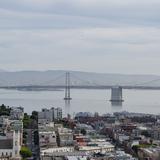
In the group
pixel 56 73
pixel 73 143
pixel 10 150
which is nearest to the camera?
pixel 10 150

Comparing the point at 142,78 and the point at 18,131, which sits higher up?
the point at 142,78

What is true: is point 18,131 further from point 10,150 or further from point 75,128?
point 75,128

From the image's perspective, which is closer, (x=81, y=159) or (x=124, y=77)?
(x=81, y=159)

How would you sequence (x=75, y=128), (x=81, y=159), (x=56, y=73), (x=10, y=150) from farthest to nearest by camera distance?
(x=56, y=73)
(x=75, y=128)
(x=10, y=150)
(x=81, y=159)

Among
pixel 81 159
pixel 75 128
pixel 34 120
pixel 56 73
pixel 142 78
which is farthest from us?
pixel 56 73

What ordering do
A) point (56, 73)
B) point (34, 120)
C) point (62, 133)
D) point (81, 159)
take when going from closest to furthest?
point (81, 159), point (62, 133), point (34, 120), point (56, 73)

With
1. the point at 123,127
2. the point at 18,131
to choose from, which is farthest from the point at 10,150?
the point at 123,127

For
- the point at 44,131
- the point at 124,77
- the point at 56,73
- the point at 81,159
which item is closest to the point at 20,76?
the point at 56,73

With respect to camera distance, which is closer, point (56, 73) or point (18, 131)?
point (18, 131)

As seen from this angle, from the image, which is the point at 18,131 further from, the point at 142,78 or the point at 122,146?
the point at 142,78
